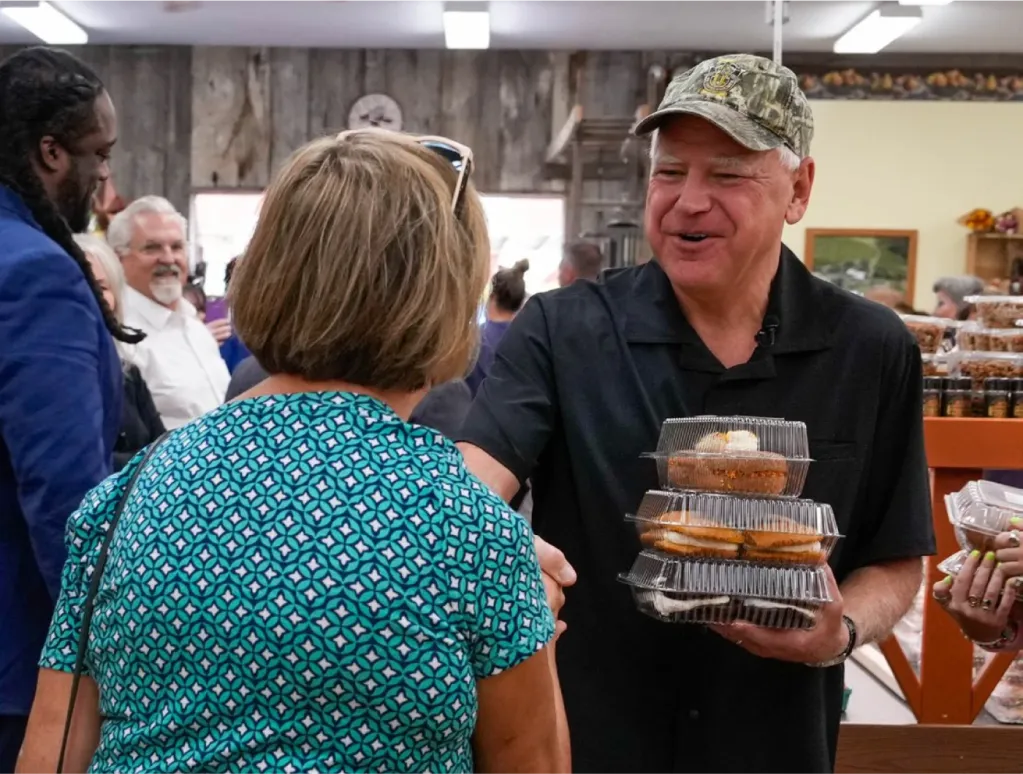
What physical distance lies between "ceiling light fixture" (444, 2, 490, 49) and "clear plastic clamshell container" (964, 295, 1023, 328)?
625 cm

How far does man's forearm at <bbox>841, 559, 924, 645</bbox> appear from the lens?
61.2 inches

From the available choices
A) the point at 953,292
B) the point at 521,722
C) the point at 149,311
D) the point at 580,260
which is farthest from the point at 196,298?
the point at 521,722

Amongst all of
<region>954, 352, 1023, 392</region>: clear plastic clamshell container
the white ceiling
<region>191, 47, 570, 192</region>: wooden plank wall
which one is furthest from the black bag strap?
<region>191, 47, 570, 192</region>: wooden plank wall

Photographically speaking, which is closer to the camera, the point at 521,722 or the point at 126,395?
the point at 521,722

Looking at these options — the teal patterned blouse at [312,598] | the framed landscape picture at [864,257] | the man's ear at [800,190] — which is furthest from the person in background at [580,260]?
the teal patterned blouse at [312,598]

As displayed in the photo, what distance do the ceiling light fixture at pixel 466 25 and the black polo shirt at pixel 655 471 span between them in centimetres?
728

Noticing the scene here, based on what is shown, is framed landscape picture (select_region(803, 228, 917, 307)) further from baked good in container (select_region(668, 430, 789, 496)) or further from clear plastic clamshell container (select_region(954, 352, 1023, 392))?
baked good in container (select_region(668, 430, 789, 496))

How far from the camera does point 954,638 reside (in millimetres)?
2482

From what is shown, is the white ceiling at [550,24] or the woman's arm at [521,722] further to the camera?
the white ceiling at [550,24]

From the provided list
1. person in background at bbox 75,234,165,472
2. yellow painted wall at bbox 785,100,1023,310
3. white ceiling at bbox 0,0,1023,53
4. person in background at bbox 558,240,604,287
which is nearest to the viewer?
person in background at bbox 75,234,165,472

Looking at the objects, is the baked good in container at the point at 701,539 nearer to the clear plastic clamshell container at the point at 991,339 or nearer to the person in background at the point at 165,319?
the clear plastic clamshell container at the point at 991,339

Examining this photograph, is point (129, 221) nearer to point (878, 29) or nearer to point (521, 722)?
point (521, 722)

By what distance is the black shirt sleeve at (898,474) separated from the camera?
5.27 feet

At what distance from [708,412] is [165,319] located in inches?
121
